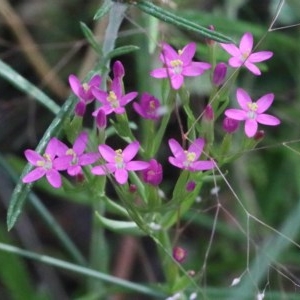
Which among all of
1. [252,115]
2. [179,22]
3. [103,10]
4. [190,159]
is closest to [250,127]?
[252,115]

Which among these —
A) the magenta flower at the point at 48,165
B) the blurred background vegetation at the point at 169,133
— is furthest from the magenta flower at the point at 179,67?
the blurred background vegetation at the point at 169,133

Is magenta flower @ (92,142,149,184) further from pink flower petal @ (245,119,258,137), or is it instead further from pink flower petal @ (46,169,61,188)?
pink flower petal @ (245,119,258,137)

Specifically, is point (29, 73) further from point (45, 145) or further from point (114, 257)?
point (45, 145)

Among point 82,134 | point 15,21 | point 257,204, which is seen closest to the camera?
point 82,134

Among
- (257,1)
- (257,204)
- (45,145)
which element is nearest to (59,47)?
(257,1)

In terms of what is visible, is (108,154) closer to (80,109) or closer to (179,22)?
(80,109)

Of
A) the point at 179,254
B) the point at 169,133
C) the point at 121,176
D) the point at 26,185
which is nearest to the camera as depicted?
the point at 121,176
